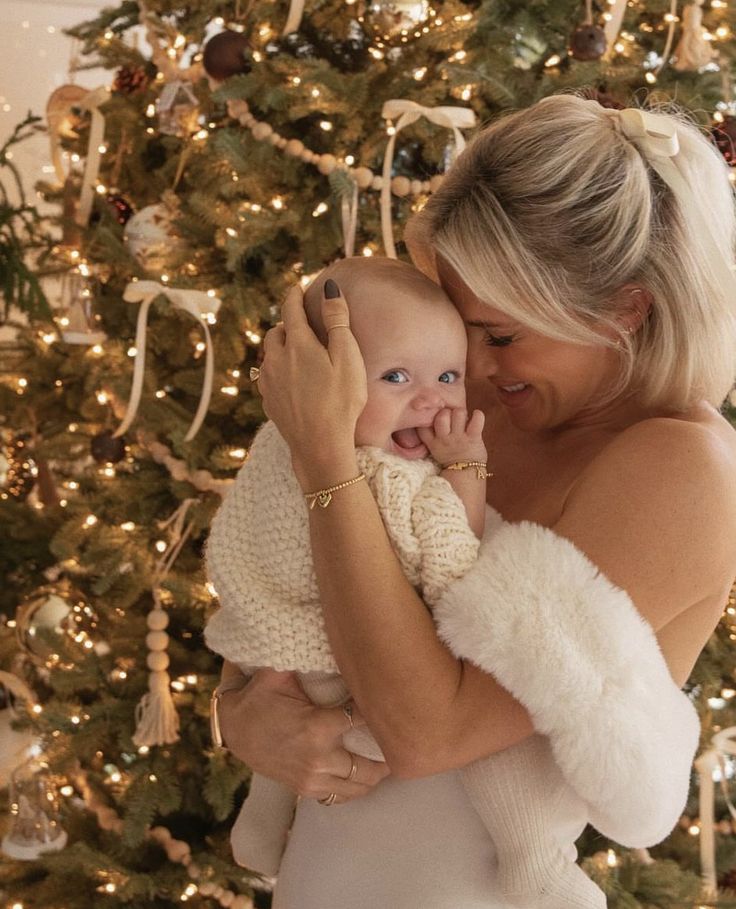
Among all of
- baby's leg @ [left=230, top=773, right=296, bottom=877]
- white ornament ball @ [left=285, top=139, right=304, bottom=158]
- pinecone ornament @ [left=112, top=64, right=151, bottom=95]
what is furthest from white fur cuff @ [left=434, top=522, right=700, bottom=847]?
pinecone ornament @ [left=112, top=64, right=151, bottom=95]

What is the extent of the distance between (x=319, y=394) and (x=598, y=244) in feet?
1.26

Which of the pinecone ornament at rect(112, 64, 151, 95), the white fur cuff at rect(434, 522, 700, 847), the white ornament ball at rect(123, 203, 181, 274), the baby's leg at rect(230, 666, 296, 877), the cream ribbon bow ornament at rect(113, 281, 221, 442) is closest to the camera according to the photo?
the white fur cuff at rect(434, 522, 700, 847)

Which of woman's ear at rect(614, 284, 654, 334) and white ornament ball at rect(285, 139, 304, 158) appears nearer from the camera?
woman's ear at rect(614, 284, 654, 334)

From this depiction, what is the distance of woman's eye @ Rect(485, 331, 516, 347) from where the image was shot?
1292 millimetres

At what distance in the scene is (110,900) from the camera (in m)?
2.31

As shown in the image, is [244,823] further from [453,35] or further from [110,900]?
[453,35]

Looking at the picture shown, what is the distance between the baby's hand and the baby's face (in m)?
0.02

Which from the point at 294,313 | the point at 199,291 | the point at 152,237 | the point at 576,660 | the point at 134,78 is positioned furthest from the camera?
the point at 134,78

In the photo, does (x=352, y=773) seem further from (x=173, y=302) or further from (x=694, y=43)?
(x=694, y=43)

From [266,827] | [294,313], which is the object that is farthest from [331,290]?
[266,827]

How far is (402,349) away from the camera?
121 centimetres

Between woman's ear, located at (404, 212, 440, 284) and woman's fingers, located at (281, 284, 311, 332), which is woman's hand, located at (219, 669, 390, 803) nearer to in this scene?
woman's fingers, located at (281, 284, 311, 332)

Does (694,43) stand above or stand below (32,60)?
above

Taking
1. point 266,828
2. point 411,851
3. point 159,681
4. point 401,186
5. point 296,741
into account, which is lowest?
point 159,681
